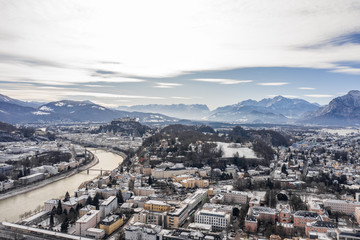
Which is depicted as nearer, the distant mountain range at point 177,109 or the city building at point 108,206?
the city building at point 108,206

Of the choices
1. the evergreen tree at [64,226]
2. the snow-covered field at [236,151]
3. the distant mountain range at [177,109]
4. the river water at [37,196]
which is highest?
the distant mountain range at [177,109]

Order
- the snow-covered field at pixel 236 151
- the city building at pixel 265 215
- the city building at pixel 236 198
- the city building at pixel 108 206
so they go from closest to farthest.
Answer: the city building at pixel 265 215
the city building at pixel 108 206
the city building at pixel 236 198
the snow-covered field at pixel 236 151

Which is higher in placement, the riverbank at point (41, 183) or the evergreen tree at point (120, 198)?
the evergreen tree at point (120, 198)

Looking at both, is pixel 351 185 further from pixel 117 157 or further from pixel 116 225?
pixel 117 157

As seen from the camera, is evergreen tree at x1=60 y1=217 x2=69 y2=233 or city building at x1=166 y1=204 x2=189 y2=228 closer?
evergreen tree at x1=60 y1=217 x2=69 y2=233

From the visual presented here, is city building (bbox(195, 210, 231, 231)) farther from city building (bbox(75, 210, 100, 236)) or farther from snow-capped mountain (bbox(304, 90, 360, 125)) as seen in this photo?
snow-capped mountain (bbox(304, 90, 360, 125))

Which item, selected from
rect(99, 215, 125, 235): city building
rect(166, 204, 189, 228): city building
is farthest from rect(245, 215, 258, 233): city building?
rect(99, 215, 125, 235): city building

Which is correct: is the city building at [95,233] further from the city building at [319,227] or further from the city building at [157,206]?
the city building at [319,227]

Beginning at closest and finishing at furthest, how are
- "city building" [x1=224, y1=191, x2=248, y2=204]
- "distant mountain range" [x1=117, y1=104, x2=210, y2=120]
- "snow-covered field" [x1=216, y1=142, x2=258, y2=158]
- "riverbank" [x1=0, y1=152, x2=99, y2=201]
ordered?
"city building" [x1=224, y1=191, x2=248, y2=204] → "riverbank" [x1=0, y1=152, x2=99, y2=201] → "snow-covered field" [x1=216, y1=142, x2=258, y2=158] → "distant mountain range" [x1=117, y1=104, x2=210, y2=120]

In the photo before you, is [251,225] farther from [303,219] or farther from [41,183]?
[41,183]

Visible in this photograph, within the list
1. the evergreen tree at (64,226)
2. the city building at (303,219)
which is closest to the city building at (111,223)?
the evergreen tree at (64,226)

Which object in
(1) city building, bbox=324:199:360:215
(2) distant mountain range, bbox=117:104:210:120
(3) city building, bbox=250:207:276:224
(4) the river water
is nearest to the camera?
(3) city building, bbox=250:207:276:224

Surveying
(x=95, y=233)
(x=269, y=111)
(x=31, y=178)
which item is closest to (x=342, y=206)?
(x=95, y=233)
